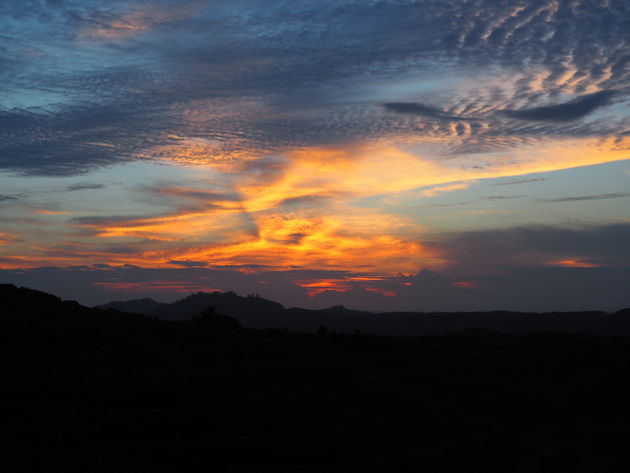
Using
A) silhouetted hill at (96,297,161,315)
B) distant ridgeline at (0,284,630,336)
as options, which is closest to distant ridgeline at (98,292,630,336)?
distant ridgeline at (0,284,630,336)

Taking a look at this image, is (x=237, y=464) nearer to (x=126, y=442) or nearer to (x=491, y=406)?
(x=126, y=442)

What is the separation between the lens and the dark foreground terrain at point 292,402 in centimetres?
1608

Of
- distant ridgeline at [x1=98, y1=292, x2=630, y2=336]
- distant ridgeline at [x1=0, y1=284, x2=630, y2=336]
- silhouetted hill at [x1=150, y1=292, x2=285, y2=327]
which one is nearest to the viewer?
distant ridgeline at [x1=0, y1=284, x2=630, y2=336]

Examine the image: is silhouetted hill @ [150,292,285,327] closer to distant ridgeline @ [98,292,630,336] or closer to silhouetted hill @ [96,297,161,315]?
distant ridgeline @ [98,292,630,336]

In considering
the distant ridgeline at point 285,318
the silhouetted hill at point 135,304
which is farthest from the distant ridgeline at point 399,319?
the silhouetted hill at point 135,304

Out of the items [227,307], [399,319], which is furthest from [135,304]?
[399,319]

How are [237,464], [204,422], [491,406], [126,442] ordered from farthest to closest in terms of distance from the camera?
[491,406] → [204,422] → [126,442] → [237,464]

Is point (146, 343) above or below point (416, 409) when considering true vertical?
above

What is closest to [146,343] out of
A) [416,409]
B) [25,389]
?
[25,389]

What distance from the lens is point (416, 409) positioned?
2167cm

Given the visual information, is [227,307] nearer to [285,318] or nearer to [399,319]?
[285,318]

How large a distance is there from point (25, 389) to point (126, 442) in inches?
247

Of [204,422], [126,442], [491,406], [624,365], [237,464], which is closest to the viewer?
[237,464]

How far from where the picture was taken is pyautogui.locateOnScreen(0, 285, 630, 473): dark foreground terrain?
52.7ft
